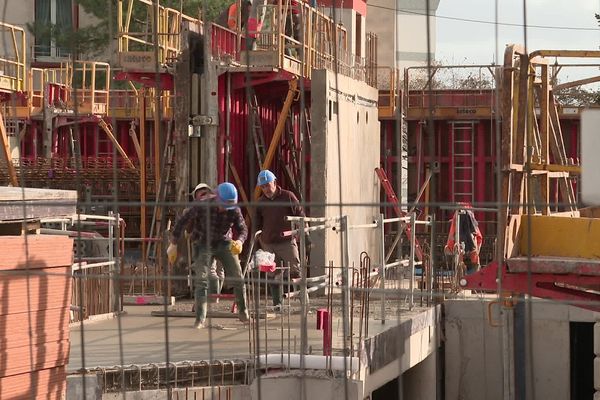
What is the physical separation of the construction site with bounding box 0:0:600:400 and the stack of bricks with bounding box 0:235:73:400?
0.04 ft

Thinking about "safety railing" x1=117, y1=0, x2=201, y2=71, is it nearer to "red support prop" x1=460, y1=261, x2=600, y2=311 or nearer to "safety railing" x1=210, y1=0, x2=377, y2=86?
"safety railing" x1=210, y1=0, x2=377, y2=86

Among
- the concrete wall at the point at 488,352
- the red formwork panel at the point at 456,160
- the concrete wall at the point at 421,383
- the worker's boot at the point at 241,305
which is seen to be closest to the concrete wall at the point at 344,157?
the concrete wall at the point at 488,352

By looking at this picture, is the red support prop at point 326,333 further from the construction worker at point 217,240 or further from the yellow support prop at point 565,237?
the yellow support prop at point 565,237

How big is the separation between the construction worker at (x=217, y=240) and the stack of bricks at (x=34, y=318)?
3708mm

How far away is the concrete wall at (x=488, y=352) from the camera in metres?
14.9

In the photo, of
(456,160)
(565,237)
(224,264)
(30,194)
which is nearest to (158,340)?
(224,264)

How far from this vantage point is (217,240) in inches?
482

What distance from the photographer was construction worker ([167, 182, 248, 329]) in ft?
38.9

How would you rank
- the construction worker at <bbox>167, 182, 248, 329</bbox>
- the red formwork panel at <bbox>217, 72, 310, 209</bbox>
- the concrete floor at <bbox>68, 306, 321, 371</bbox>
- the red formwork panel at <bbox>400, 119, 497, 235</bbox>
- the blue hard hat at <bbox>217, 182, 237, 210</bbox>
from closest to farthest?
the concrete floor at <bbox>68, 306, 321, 371</bbox>, the blue hard hat at <bbox>217, 182, 237, 210</bbox>, the construction worker at <bbox>167, 182, 248, 329</bbox>, the red formwork panel at <bbox>217, 72, 310, 209</bbox>, the red formwork panel at <bbox>400, 119, 497, 235</bbox>

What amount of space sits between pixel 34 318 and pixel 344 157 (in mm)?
9233

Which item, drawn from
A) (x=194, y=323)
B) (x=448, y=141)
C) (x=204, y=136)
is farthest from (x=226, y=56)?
(x=448, y=141)

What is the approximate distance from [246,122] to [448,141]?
8.18 metres

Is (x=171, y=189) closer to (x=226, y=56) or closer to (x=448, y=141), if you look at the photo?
(x=226, y=56)

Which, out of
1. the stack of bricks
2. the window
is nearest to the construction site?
the stack of bricks
